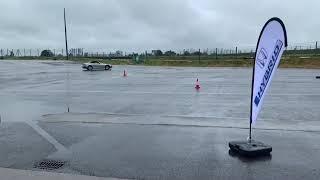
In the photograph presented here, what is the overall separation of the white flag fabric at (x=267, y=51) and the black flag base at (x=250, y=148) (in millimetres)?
795

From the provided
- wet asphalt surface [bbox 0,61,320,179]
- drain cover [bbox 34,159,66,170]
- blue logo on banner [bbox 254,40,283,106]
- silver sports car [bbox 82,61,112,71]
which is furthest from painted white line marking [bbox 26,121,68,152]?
silver sports car [bbox 82,61,112,71]

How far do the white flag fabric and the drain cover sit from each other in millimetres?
3509

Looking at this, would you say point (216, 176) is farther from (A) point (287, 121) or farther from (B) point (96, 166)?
(A) point (287, 121)

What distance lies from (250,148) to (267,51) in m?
1.68

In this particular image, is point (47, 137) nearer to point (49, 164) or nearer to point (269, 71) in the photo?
point (49, 164)

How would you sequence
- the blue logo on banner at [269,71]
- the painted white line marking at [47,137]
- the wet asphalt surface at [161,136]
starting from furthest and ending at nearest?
the painted white line marking at [47,137] → the blue logo on banner at [269,71] → the wet asphalt surface at [161,136]

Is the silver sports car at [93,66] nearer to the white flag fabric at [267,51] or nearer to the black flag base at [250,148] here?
the black flag base at [250,148]

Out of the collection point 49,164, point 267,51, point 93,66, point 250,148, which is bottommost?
point 93,66

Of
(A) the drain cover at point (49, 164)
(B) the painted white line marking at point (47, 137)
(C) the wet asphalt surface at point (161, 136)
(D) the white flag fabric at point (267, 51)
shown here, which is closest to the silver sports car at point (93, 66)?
(C) the wet asphalt surface at point (161, 136)

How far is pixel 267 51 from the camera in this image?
302 inches

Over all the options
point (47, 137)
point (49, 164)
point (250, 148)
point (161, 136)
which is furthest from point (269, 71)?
point (47, 137)

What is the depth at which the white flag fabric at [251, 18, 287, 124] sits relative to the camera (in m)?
→ 7.56

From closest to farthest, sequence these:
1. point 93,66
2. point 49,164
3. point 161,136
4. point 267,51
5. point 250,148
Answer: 1. point 49,164
2. point 267,51
3. point 250,148
4. point 161,136
5. point 93,66

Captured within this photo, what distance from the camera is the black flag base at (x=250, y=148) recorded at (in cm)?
770
